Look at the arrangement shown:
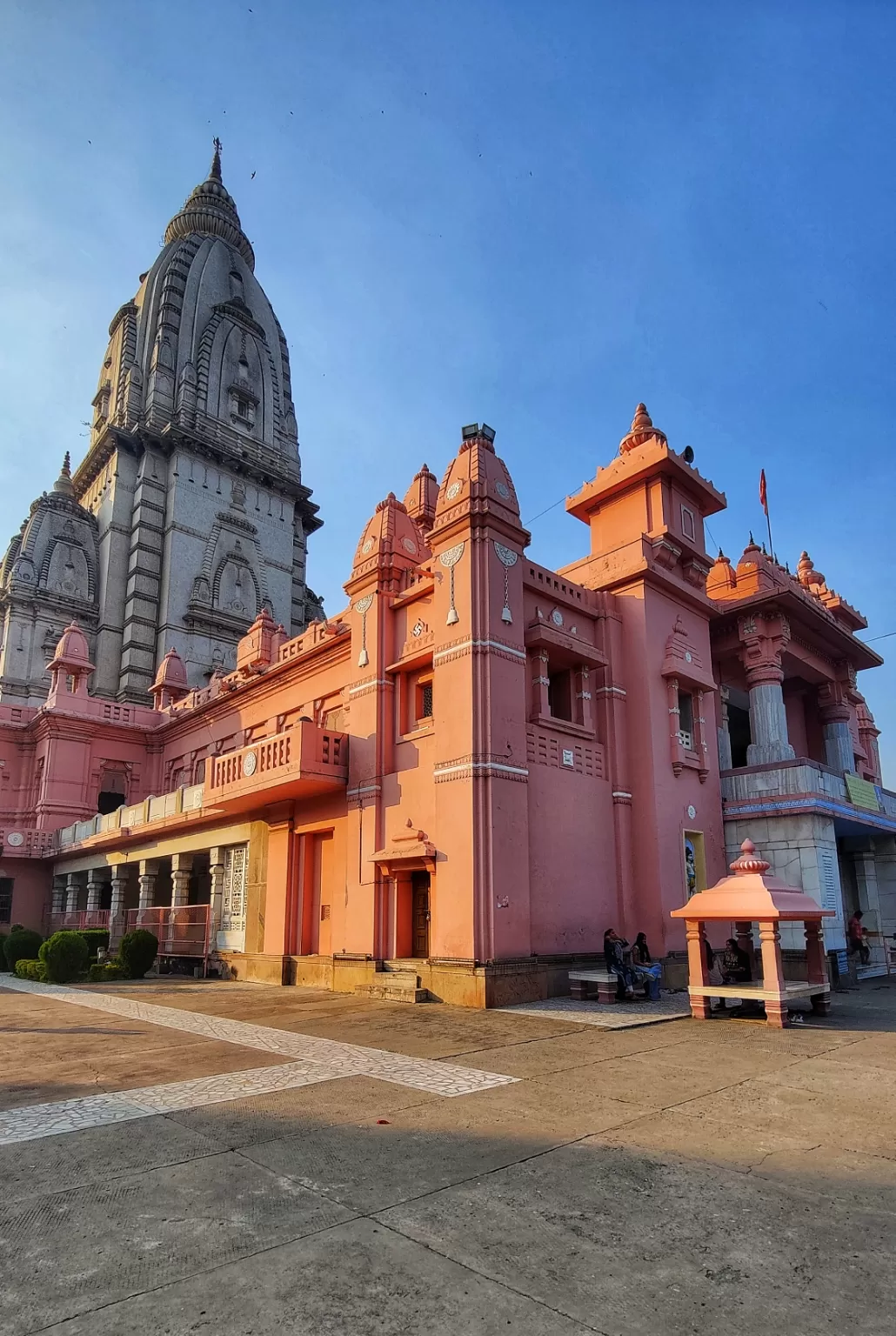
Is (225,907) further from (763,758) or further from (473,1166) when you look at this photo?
(473,1166)

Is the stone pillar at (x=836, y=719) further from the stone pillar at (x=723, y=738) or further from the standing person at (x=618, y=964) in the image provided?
the standing person at (x=618, y=964)

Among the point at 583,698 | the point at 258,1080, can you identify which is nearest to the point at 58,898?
the point at 583,698

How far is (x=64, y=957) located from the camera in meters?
20.3

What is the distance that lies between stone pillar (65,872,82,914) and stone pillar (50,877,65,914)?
472 millimetres

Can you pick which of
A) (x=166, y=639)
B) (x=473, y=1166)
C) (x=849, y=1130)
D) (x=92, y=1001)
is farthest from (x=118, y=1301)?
(x=166, y=639)

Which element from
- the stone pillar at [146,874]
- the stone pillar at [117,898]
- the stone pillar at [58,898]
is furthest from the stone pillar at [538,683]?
the stone pillar at [58,898]

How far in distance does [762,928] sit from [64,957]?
54.0 ft

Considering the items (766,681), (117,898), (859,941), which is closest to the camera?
(859,941)

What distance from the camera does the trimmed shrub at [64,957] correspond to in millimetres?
20281

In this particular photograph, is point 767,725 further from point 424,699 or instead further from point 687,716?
point 424,699

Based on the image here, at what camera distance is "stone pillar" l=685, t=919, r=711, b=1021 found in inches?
491

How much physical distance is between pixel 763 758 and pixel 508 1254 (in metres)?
18.9

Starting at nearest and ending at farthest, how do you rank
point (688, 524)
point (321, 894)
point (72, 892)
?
point (321, 894) → point (688, 524) → point (72, 892)

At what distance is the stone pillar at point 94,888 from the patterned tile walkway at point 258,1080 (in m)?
20.4
